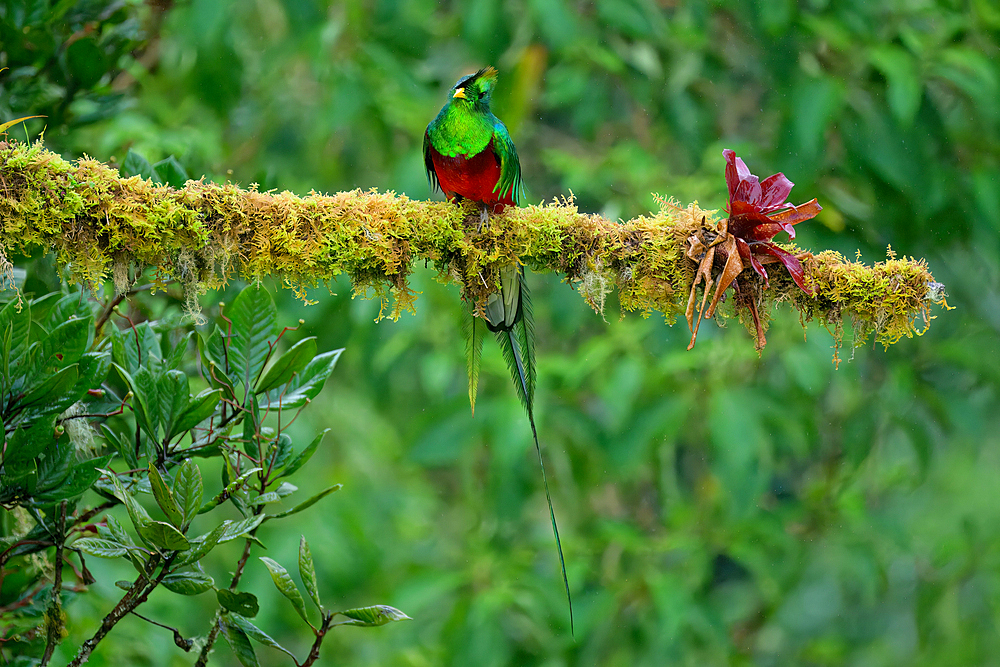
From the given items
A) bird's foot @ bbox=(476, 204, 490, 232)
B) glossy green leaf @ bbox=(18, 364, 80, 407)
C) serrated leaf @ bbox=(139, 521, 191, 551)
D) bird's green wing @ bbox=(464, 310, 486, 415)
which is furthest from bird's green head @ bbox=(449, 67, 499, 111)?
serrated leaf @ bbox=(139, 521, 191, 551)

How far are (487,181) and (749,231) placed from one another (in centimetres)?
53

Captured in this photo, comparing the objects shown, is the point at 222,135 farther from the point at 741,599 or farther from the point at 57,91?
the point at 741,599

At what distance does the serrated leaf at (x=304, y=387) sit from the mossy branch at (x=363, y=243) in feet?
0.50

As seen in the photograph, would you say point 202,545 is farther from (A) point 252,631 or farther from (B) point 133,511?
(A) point 252,631

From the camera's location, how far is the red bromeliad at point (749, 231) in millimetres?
1493

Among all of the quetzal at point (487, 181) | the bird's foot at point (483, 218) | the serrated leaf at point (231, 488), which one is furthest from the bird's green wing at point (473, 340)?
the serrated leaf at point (231, 488)

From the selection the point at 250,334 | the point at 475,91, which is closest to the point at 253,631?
the point at 250,334

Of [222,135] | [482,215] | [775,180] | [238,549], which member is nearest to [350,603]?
[238,549]

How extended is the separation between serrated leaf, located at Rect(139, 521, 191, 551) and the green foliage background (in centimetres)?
151

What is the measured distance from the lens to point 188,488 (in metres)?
1.13

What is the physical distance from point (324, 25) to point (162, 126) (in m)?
0.69

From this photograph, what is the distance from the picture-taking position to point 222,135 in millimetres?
3426

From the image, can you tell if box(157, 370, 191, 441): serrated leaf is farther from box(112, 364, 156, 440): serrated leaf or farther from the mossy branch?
the mossy branch

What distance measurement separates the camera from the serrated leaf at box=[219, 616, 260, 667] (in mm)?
1273
